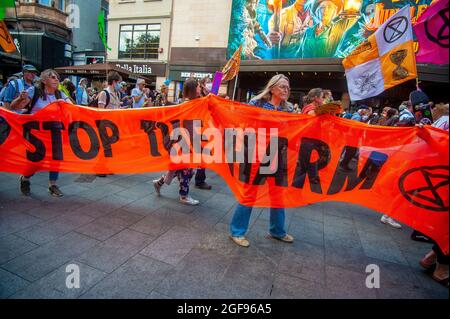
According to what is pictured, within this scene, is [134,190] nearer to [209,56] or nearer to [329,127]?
[329,127]

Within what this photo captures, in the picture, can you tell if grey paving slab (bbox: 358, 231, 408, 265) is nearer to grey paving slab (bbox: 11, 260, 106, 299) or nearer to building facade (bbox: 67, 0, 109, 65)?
grey paving slab (bbox: 11, 260, 106, 299)

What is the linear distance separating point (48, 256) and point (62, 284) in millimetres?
527

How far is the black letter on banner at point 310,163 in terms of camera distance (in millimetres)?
3260

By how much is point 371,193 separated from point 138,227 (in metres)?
2.89

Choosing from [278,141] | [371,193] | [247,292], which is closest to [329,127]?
[278,141]

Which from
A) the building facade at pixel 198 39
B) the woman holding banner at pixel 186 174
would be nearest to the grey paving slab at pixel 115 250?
the woman holding banner at pixel 186 174

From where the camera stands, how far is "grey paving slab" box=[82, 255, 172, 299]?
2.23 metres

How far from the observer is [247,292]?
7.86 feet

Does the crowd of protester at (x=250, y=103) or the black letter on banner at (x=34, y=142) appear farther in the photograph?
the black letter on banner at (x=34, y=142)

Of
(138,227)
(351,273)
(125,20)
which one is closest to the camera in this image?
(351,273)

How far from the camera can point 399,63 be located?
3086 millimetres

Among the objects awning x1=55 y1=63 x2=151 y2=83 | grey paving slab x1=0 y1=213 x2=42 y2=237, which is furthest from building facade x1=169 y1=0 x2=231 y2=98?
grey paving slab x1=0 y1=213 x2=42 y2=237

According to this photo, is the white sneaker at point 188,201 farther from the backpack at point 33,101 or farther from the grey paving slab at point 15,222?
the backpack at point 33,101

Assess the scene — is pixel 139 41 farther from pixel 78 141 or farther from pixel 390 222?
pixel 390 222
